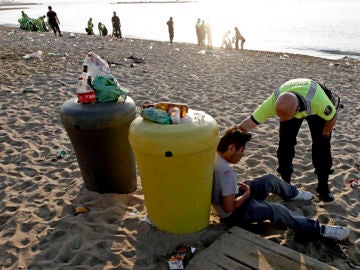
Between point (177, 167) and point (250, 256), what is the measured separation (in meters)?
0.94

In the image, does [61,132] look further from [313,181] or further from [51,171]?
[313,181]

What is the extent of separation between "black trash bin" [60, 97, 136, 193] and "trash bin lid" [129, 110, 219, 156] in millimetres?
695

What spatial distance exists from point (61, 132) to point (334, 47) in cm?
2214

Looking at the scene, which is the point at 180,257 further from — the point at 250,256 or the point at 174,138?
the point at 174,138

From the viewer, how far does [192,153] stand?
8.59 feet

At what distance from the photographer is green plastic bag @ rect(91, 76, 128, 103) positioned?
340 cm

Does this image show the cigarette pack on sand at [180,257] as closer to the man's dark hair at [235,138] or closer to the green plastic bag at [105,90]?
the man's dark hair at [235,138]

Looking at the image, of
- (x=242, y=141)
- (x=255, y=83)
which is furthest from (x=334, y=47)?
(x=242, y=141)

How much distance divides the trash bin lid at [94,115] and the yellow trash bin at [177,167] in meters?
0.57

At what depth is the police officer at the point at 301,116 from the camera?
3.12 m

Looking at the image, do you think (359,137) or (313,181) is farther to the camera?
(359,137)

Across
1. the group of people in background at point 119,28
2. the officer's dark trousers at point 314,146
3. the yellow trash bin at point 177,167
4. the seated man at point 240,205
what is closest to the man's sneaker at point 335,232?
the seated man at point 240,205

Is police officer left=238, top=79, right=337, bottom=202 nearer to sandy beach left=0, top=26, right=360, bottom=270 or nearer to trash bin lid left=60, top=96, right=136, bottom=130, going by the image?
sandy beach left=0, top=26, right=360, bottom=270

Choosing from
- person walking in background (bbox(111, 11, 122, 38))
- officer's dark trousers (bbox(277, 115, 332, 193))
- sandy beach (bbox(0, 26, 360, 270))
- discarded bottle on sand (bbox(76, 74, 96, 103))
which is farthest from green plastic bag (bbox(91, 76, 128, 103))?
person walking in background (bbox(111, 11, 122, 38))
